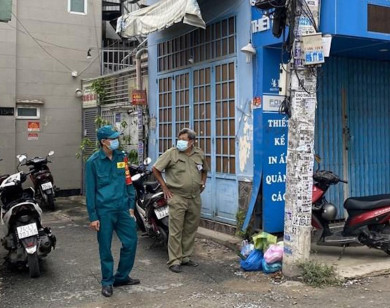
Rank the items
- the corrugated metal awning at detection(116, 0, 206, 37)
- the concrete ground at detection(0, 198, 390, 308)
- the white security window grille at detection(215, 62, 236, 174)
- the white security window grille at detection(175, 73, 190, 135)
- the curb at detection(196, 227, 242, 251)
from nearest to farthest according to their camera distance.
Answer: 1. the concrete ground at detection(0, 198, 390, 308)
2. the corrugated metal awning at detection(116, 0, 206, 37)
3. the curb at detection(196, 227, 242, 251)
4. the white security window grille at detection(215, 62, 236, 174)
5. the white security window grille at detection(175, 73, 190, 135)

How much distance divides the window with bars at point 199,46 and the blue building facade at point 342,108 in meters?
0.66

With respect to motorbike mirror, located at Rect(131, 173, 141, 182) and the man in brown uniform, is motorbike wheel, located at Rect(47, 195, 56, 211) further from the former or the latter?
the man in brown uniform

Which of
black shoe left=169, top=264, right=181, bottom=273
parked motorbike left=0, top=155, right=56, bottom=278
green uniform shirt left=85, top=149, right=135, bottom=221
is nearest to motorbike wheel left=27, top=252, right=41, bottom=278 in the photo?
parked motorbike left=0, top=155, right=56, bottom=278

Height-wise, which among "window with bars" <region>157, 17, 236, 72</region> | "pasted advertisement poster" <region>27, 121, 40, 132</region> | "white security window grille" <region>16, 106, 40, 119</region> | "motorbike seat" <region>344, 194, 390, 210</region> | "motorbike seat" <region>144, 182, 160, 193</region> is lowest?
"motorbike seat" <region>344, 194, 390, 210</region>

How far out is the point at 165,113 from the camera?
9297 millimetres

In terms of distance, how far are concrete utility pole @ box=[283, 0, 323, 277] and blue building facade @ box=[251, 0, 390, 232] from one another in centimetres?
75

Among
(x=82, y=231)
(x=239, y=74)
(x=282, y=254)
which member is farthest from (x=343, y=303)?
(x=82, y=231)

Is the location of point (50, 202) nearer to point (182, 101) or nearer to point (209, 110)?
point (182, 101)

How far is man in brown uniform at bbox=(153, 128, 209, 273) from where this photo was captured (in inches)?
240

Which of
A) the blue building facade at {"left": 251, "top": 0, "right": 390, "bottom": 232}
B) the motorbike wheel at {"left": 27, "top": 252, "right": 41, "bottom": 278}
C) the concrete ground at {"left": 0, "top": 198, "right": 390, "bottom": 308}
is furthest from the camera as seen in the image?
the blue building facade at {"left": 251, "top": 0, "right": 390, "bottom": 232}

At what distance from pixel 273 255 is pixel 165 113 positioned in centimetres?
435

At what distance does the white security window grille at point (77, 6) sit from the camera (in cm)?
1262

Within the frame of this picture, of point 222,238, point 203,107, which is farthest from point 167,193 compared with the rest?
point 203,107

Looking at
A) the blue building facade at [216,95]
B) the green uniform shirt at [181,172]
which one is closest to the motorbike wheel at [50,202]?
the blue building facade at [216,95]
